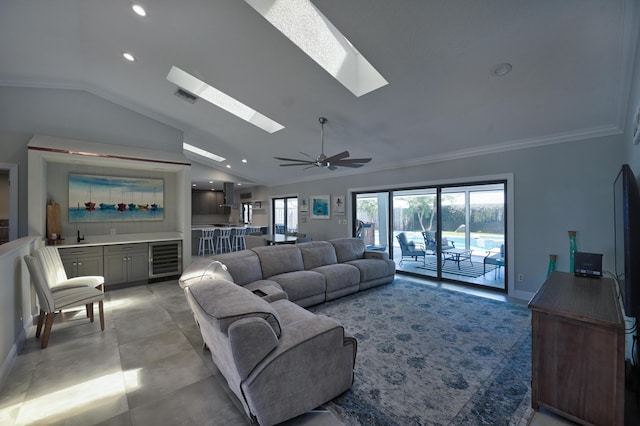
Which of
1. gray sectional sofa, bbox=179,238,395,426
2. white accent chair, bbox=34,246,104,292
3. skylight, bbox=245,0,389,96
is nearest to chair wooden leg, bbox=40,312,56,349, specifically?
white accent chair, bbox=34,246,104,292

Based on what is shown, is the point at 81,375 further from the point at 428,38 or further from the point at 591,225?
the point at 591,225

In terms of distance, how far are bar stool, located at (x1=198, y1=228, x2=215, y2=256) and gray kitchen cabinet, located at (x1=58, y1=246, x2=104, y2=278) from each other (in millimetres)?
3963

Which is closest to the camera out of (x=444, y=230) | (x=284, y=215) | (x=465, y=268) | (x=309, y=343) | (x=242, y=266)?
(x=309, y=343)

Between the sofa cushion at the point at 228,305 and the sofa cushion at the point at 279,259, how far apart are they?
183 centimetres

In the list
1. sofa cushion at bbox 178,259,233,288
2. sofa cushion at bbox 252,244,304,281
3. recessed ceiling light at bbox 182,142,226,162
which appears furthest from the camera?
recessed ceiling light at bbox 182,142,226,162

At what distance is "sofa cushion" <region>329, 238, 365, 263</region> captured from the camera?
4891 mm

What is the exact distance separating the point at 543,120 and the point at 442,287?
2980 millimetres

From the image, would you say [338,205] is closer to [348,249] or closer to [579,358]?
[348,249]

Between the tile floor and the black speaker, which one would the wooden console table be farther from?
the black speaker

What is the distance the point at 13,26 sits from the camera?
310 centimetres

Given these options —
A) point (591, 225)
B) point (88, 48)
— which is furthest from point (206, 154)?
point (591, 225)

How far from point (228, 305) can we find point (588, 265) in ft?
10.7

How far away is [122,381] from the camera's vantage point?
6.99 ft

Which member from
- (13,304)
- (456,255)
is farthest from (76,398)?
(456,255)
